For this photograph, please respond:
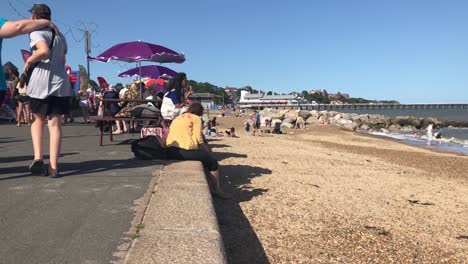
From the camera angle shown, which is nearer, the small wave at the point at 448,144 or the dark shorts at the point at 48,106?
the dark shorts at the point at 48,106

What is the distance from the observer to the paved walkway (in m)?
2.58

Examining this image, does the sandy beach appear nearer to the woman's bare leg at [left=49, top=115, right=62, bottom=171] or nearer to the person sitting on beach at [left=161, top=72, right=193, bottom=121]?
the person sitting on beach at [left=161, top=72, right=193, bottom=121]

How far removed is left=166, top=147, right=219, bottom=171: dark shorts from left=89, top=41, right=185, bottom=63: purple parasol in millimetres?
4537

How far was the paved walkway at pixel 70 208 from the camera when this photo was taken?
258cm

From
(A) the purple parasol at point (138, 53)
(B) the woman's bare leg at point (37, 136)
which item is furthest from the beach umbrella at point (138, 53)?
(B) the woman's bare leg at point (37, 136)

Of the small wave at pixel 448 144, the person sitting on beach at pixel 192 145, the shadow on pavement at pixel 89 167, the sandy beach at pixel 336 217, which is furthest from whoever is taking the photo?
the small wave at pixel 448 144

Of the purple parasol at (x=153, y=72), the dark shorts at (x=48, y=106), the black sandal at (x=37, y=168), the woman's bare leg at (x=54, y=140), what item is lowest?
the black sandal at (x=37, y=168)

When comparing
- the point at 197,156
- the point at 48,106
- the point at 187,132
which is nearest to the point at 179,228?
the point at 48,106

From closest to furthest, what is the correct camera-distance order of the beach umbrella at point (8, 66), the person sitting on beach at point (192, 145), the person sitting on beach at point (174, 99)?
the person sitting on beach at point (192, 145)
the person sitting on beach at point (174, 99)
the beach umbrella at point (8, 66)

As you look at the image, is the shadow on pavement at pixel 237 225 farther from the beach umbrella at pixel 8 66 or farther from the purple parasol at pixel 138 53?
the beach umbrella at pixel 8 66

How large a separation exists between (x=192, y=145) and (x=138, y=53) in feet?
15.6

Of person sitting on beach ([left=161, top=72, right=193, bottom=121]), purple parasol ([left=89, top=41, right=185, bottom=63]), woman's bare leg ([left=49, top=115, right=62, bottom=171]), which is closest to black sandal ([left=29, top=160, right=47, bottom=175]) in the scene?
woman's bare leg ([left=49, top=115, right=62, bottom=171])

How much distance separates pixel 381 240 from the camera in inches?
175

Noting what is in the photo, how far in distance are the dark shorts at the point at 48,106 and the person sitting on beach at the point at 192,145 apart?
1.47 metres
